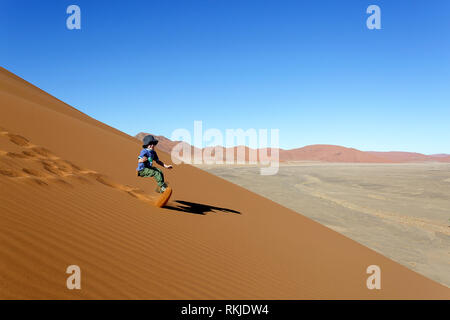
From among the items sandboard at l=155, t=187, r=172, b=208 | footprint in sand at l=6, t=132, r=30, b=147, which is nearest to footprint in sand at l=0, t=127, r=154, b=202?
footprint in sand at l=6, t=132, r=30, b=147

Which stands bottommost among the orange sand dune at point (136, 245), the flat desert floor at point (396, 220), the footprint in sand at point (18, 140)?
the flat desert floor at point (396, 220)

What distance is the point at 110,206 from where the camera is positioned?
14.2 ft

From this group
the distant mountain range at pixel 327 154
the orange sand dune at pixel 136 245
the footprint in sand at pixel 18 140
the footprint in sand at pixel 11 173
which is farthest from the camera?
the distant mountain range at pixel 327 154

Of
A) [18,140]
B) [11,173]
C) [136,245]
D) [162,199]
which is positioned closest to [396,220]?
[162,199]

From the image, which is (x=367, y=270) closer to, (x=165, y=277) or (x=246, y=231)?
(x=246, y=231)

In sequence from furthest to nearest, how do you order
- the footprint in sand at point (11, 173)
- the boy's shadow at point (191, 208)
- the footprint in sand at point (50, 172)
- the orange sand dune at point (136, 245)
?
the boy's shadow at point (191, 208) → the footprint in sand at point (50, 172) → the footprint in sand at point (11, 173) → the orange sand dune at point (136, 245)

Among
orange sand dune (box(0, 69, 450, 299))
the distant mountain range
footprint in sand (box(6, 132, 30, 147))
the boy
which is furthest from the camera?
the distant mountain range

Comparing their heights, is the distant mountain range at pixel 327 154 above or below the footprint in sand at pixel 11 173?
above

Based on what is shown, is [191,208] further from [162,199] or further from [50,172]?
[50,172]

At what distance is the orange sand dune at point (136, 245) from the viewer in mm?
2441

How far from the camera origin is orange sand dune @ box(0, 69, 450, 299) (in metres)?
2.44

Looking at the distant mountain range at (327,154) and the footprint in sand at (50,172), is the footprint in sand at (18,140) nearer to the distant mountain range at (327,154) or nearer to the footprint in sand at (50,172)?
the footprint in sand at (50,172)

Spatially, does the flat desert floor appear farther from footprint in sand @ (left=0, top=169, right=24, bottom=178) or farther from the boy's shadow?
footprint in sand @ (left=0, top=169, right=24, bottom=178)

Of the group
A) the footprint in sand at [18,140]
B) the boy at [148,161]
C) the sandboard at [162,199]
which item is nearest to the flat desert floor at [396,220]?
the sandboard at [162,199]
